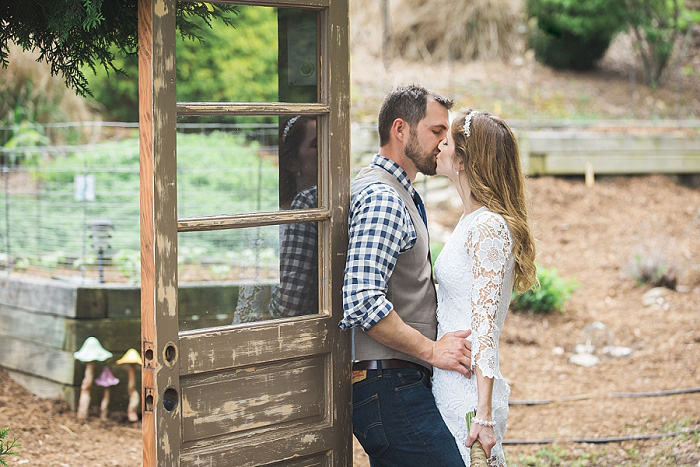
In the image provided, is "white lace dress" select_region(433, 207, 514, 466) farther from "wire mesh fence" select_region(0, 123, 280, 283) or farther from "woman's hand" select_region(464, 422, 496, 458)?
"wire mesh fence" select_region(0, 123, 280, 283)

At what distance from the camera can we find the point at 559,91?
14.0m

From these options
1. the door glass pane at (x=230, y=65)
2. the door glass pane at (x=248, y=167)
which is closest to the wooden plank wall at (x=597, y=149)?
the door glass pane at (x=248, y=167)

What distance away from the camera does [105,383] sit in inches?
208

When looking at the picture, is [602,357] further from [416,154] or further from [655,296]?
[416,154]

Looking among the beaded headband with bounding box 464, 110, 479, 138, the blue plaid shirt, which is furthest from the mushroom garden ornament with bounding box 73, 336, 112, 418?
the beaded headband with bounding box 464, 110, 479, 138

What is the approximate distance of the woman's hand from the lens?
276 cm

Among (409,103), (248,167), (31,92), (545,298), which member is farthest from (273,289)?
(31,92)

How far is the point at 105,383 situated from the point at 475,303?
3.33 meters

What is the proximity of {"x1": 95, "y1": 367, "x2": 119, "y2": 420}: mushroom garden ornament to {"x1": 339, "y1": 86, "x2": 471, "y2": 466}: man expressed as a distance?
8.86 feet

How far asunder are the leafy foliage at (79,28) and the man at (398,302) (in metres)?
0.83

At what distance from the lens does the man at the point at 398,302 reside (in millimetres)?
2824

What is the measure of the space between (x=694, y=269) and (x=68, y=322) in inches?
258

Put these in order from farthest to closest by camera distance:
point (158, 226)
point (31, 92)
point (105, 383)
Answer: point (31, 92), point (105, 383), point (158, 226)

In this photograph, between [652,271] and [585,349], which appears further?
[652,271]
